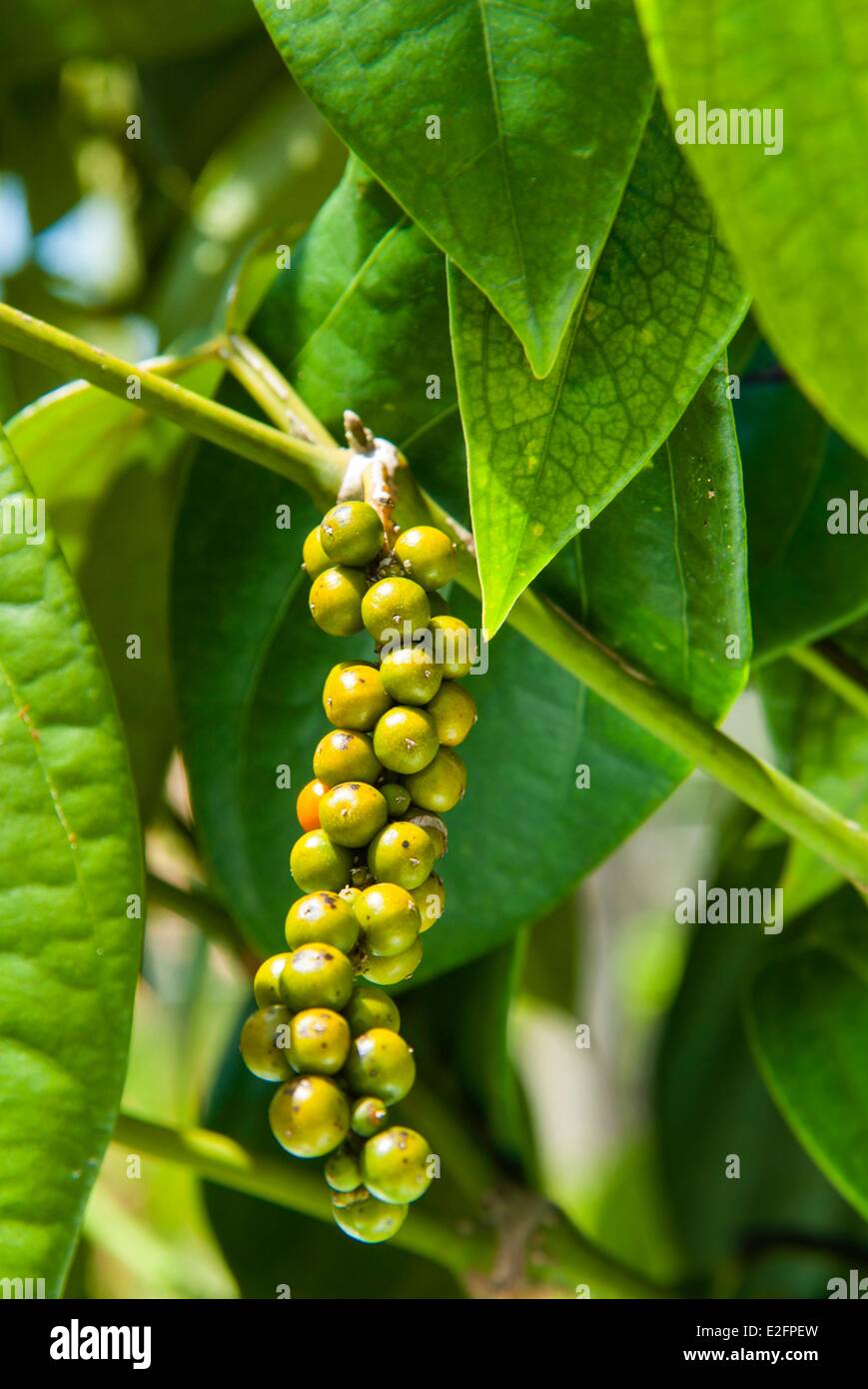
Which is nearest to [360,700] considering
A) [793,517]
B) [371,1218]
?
[371,1218]

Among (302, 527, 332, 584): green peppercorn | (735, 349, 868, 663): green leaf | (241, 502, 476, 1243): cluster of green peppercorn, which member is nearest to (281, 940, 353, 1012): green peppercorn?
(241, 502, 476, 1243): cluster of green peppercorn

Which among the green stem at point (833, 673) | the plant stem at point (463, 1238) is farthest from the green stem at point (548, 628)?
the plant stem at point (463, 1238)

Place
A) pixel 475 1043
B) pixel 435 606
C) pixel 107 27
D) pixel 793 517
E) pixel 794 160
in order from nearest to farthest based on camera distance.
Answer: pixel 794 160 → pixel 435 606 → pixel 793 517 → pixel 475 1043 → pixel 107 27

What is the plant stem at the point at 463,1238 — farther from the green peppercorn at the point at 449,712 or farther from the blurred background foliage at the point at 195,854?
the green peppercorn at the point at 449,712

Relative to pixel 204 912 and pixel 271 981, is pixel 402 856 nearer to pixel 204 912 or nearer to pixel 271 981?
pixel 271 981

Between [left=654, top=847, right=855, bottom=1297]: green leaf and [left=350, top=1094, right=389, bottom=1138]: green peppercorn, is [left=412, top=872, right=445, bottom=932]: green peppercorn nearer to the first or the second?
[left=350, top=1094, right=389, bottom=1138]: green peppercorn

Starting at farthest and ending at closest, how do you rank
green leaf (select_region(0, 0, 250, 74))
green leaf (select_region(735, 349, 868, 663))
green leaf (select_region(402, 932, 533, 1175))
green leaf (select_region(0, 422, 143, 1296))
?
green leaf (select_region(0, 0, 250, 74)) → green leaf (select_region(402, 932, 533, 1175)) → green leaf (select_region(735, 349, 868, 663)) → green leaf (select_region(0, 422, 143, 1296))
